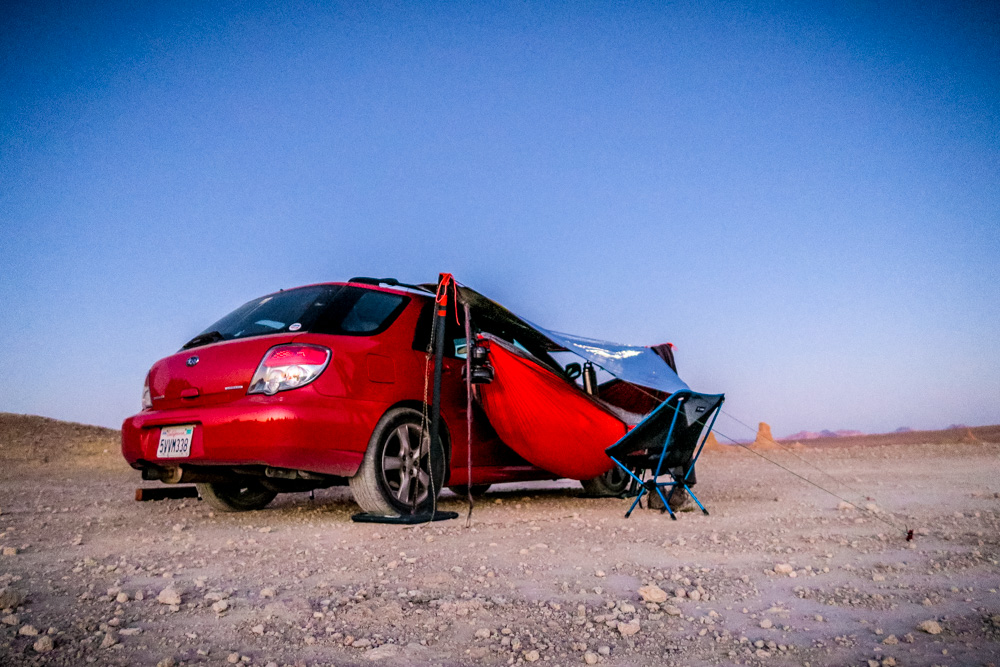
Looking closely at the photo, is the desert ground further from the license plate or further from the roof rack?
the roof rack

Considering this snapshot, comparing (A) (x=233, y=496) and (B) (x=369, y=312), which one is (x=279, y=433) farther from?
(A) (x=233, y=496)

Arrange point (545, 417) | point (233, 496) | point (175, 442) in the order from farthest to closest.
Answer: point (233, 496), point (545, 417), point (175, 442)

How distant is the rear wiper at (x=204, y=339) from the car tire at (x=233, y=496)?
1098 millimetres

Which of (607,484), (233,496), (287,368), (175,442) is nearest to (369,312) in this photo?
(287,368)

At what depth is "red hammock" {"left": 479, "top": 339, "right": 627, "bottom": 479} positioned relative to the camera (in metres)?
5.01

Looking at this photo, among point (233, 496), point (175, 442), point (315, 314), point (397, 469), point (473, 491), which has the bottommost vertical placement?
point (473, 491)

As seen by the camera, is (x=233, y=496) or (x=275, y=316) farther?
(x=233, y=496)

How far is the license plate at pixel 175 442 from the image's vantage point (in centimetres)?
429

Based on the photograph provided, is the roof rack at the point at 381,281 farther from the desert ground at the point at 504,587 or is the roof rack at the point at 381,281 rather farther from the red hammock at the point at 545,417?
the desert ground at the point at 504,587

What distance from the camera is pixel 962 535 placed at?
13.4 ft

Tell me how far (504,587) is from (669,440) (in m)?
3.00

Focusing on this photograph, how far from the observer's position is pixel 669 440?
5523 millimetres

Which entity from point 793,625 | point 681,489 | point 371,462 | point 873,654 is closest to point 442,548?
point 371,462

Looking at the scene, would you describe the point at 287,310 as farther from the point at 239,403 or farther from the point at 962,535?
the point at 962,535
